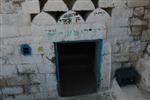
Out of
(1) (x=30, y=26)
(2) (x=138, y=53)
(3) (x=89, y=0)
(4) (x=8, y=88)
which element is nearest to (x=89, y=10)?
(3) (x=89, y=0)

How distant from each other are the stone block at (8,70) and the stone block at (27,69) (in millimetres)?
71

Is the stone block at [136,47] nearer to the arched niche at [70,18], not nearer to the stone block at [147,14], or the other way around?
the stone block at [147,14]

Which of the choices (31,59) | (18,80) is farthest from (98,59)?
(18,80)

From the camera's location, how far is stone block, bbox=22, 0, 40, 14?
273 cm

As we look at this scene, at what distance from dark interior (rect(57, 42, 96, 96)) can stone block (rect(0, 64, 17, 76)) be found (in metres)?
0.73

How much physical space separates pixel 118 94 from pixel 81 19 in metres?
1.18

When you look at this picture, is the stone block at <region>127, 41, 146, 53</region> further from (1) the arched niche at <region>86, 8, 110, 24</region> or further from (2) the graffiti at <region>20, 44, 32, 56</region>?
(2) the graffiti at <region>20, 44, 32, 56</region>

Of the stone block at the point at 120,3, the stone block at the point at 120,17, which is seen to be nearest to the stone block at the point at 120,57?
the stone block at the point at 120,17

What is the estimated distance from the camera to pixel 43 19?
2840 mm

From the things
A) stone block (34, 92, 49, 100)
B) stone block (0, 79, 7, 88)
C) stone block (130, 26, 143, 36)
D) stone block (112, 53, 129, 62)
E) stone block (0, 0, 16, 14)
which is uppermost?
stone block (0, 0, 16, 14)

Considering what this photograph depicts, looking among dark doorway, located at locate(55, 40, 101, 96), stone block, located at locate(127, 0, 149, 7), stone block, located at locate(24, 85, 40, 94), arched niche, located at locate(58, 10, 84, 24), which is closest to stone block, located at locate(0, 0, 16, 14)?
arched niche, located at locate(58, 10, 84, 24)

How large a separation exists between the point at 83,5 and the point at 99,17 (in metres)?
0.28

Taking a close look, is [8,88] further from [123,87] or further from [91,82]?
[123,87]

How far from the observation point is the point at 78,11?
9.43ft
